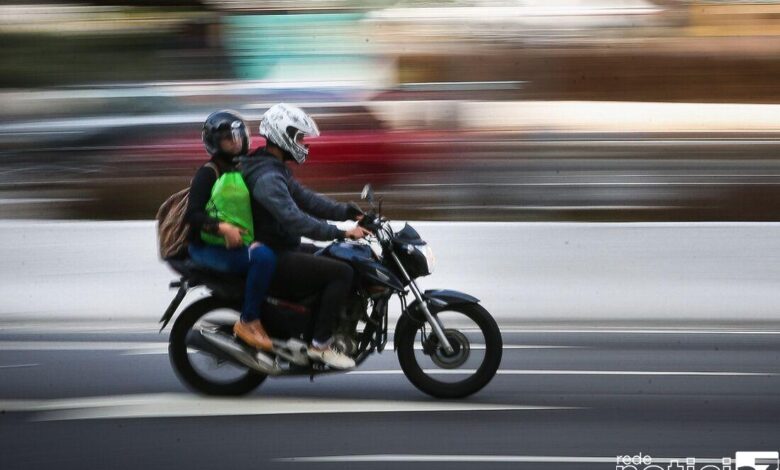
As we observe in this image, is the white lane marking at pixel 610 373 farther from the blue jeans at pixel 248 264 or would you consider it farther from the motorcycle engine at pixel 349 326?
the blue jeans at pixel 248 264

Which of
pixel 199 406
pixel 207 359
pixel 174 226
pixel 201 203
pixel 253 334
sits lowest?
pixel 199 406

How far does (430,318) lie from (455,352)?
226 mm

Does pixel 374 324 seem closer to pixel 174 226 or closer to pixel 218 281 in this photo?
pixel 218 281

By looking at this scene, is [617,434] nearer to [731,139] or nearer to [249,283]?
[249,283]

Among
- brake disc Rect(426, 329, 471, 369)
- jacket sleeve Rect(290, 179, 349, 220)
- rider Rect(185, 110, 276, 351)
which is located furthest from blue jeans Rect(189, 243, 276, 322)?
brake disc Rect(426, 329, 471, 369)

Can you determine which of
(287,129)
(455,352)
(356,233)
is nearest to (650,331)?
(455,352)

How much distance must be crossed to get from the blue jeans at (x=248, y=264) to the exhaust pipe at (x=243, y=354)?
17cm

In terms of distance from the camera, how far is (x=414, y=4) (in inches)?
717

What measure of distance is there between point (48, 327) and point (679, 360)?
4.55 m

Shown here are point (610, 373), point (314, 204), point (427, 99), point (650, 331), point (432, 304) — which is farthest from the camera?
point (427, 99)

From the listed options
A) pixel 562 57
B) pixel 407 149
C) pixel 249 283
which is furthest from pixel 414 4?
pixel 249 283

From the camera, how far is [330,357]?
7613mm

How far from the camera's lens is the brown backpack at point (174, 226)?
304 inches

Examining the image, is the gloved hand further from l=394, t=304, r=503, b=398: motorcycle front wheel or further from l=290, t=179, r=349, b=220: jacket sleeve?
l=394, t=304, r=503, b=398: motorcycle front wheel
